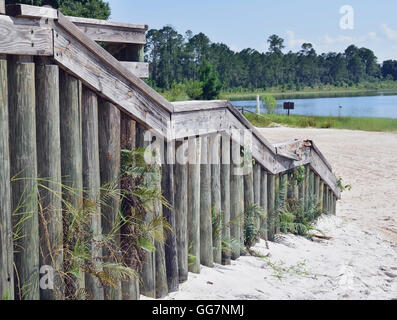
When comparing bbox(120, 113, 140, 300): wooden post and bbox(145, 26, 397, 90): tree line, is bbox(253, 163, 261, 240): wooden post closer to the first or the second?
bbox(120, 113, 140, 300): wooden post

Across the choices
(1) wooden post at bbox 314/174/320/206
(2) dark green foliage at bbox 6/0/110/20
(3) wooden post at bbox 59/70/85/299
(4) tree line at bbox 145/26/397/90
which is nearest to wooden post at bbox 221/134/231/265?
(3) wooden post at bbox 59/70/85/299

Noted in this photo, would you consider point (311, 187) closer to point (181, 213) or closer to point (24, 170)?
point (181, 213)

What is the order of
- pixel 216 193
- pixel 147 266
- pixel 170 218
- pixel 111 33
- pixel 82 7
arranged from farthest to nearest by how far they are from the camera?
pixel 82 7
pixel 111 33
pixel 216 193
pixel 170 218
pixel 147 266

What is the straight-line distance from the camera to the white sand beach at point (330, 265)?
4727 mm

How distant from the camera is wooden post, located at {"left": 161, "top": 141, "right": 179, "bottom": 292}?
4.40 m

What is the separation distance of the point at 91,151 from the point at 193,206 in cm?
136

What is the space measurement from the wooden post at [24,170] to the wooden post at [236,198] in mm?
2592

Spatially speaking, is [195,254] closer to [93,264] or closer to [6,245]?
[93,264]

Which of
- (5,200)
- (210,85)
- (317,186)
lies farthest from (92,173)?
(210,85)

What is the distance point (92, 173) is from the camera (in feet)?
12.4

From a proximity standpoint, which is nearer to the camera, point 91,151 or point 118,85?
point 91,151

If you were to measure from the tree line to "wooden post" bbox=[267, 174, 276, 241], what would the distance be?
224ft

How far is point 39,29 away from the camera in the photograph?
3275 mm
